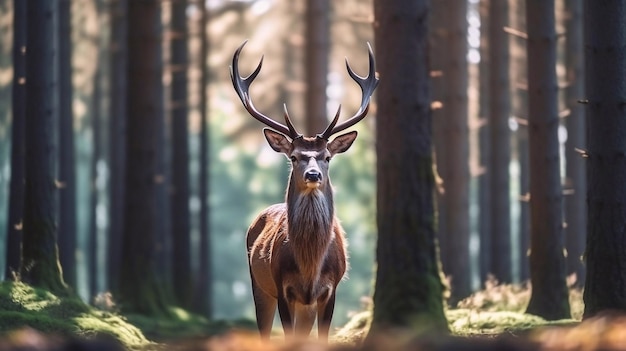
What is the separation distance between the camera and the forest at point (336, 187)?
11805 millimetres

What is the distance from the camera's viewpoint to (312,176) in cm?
1270

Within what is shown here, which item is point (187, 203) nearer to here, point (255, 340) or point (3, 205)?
point (3, 205)

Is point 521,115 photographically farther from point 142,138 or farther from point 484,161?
point 142,138

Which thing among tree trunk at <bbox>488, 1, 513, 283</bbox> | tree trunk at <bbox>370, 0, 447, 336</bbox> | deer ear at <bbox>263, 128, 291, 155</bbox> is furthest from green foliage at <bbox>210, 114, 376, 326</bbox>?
deer ear at <bbox>263, 128, 291, 155</bbox>

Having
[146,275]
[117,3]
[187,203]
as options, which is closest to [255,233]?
[146,275]

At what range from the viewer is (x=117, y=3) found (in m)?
31.6

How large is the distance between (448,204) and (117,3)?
1280 cm

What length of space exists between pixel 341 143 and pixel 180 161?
14.3m

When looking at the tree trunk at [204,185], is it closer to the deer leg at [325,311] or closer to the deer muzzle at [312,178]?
the deer leg at [325,311]

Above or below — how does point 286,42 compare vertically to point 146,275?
above

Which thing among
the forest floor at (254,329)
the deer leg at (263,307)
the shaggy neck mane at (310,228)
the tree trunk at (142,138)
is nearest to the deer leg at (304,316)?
the shaggy neck mane at (310,228)

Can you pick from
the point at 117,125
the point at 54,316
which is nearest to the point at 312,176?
the point at 54,316

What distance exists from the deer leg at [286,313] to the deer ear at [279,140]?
5.43 feet

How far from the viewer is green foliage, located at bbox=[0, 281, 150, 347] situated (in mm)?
12766
